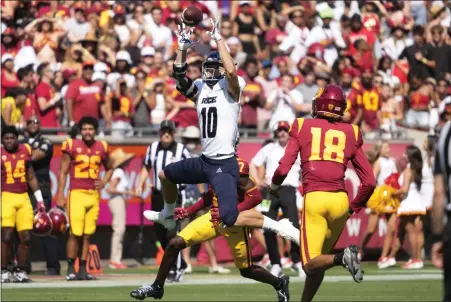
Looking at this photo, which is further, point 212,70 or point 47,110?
point 47,110

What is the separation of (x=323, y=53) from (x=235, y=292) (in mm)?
10984

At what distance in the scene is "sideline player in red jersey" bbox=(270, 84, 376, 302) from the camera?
1241 cm

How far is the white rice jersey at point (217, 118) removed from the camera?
13.4 metres

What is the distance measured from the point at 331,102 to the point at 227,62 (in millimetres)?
1039

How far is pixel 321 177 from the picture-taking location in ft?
40.9

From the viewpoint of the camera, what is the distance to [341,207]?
12500mm

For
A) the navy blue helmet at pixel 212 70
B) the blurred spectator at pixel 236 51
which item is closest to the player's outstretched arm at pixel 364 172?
the navy blue helmet at pixel 212 70

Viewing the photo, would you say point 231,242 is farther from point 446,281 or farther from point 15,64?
point 15,64

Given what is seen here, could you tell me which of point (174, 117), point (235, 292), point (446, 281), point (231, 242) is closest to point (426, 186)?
point (174, 117)

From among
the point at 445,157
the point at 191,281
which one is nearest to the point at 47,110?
the point at 191,281

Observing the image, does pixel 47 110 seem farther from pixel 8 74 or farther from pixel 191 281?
pixel 191 281

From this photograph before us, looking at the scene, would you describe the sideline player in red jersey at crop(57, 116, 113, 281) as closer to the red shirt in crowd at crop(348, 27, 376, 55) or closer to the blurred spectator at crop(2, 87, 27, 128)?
the blurred spectator at crop(2, 87, 27, 128)

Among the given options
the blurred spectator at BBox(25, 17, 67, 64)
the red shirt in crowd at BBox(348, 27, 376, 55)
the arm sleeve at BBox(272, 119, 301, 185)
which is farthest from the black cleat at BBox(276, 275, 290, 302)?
the red shirt in crowd at BBox(348, 27, 376, 55)

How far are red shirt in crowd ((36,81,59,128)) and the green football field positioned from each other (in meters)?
3.02
